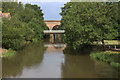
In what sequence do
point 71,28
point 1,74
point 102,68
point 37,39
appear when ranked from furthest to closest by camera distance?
point 37,39 → point 71,28 → point 102,68 → point 1,74

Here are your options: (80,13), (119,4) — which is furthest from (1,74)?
(119,4)

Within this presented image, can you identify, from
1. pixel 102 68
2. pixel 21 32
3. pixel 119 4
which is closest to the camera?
pixel 102 68

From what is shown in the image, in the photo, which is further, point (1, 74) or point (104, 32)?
point (104, 32)

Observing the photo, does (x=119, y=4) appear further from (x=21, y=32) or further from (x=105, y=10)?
(x=21, y=32)

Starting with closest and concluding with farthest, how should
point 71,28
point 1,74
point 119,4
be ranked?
1. point 1,74
2. point 119,4
3. point 71,28

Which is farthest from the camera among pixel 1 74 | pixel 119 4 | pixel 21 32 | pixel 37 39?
pixel 37 39

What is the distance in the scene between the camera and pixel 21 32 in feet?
104

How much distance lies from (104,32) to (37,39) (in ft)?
114

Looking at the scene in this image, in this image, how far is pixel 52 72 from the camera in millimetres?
18594

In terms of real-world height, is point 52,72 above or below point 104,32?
below

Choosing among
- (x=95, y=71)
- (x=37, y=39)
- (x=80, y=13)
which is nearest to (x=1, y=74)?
(x=95, y=71)

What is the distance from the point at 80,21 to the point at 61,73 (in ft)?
34.5

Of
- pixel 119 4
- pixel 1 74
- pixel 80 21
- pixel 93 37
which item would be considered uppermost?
pixel 119 4

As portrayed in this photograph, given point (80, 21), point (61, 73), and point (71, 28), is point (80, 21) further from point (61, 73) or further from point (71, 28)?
point (61, 73)
